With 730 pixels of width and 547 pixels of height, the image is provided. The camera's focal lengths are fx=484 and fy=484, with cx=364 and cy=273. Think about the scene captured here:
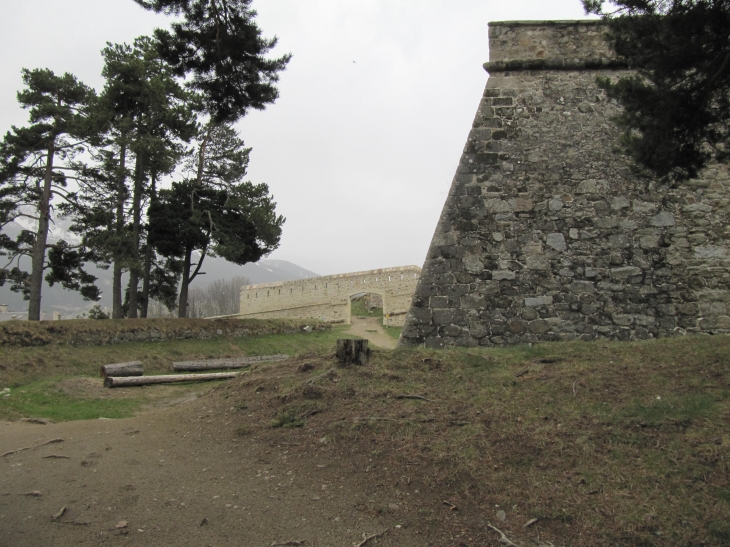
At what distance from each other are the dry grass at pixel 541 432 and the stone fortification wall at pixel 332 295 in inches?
735

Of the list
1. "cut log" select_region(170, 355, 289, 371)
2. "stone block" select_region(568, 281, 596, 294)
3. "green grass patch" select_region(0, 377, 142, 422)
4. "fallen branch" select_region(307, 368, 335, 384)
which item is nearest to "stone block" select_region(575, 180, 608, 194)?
"stone block" select_region(568, 281, 596, 294)

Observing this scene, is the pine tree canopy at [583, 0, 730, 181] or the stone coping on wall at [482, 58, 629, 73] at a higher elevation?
the stone coping on wall at [482, 58, 629, 73]

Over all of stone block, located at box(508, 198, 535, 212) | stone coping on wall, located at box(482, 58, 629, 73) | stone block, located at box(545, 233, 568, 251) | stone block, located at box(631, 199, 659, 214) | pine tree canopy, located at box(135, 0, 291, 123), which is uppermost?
stone coping on wall, located at box(482, 58, 629, 73)

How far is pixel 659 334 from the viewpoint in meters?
7.20

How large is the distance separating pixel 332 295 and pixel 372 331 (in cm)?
503

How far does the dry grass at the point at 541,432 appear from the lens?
313 centimetres

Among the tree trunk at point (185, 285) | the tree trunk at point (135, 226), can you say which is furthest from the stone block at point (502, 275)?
the tree trunk at point (185, 285)

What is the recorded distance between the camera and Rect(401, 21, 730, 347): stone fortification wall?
737 cm

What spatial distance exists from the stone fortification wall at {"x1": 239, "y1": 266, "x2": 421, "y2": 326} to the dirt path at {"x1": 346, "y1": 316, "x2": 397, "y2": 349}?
92 centimetres

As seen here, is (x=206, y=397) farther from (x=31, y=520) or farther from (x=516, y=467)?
(x=516, y=467)

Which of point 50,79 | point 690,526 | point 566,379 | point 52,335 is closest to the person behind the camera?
point 690,526

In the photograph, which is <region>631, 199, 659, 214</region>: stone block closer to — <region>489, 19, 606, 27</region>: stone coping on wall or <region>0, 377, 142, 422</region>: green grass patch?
<region>489, 19, 606, 27</region>: stone coping on wall

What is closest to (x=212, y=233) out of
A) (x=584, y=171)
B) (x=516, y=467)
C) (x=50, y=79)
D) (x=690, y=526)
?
(x=50, y=79)

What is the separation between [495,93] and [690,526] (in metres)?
7.26
